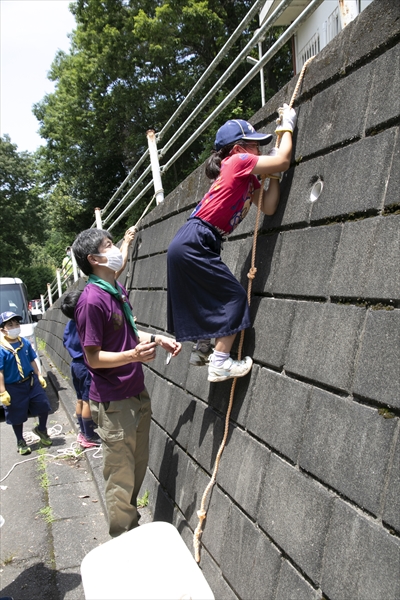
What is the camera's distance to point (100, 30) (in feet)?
75.0

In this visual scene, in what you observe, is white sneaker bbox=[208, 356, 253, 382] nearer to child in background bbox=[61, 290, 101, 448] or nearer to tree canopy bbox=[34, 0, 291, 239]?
child in background bbox=[61, 290, 101, 448]

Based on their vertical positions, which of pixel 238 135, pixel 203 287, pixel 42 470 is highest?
pixel 238 135

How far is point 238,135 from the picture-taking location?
107 inches

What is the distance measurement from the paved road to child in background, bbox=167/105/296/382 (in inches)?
78.2

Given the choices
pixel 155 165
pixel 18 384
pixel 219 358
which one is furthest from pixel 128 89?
pixel 219 358

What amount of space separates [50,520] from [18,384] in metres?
2.62

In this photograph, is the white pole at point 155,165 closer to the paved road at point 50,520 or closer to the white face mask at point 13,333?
the white face mask at point 13,333

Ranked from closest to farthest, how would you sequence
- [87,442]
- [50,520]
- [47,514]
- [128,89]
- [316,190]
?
[316,190] < [50,520] < [47,514] < [87,442] < [128,89]

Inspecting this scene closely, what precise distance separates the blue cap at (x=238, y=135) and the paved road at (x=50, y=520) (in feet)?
9.65

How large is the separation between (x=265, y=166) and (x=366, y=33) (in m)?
0.73

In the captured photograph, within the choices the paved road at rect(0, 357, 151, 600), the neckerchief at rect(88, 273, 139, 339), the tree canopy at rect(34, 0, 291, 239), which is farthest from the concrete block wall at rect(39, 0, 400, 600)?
the tree canopy at rect(34, 0, 291, 239)

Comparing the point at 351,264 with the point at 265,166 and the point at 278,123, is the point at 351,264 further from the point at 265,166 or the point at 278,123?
the point at 278,123

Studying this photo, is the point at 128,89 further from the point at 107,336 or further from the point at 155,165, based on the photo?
the point at 107,336

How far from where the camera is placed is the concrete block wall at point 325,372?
5.71 feet
